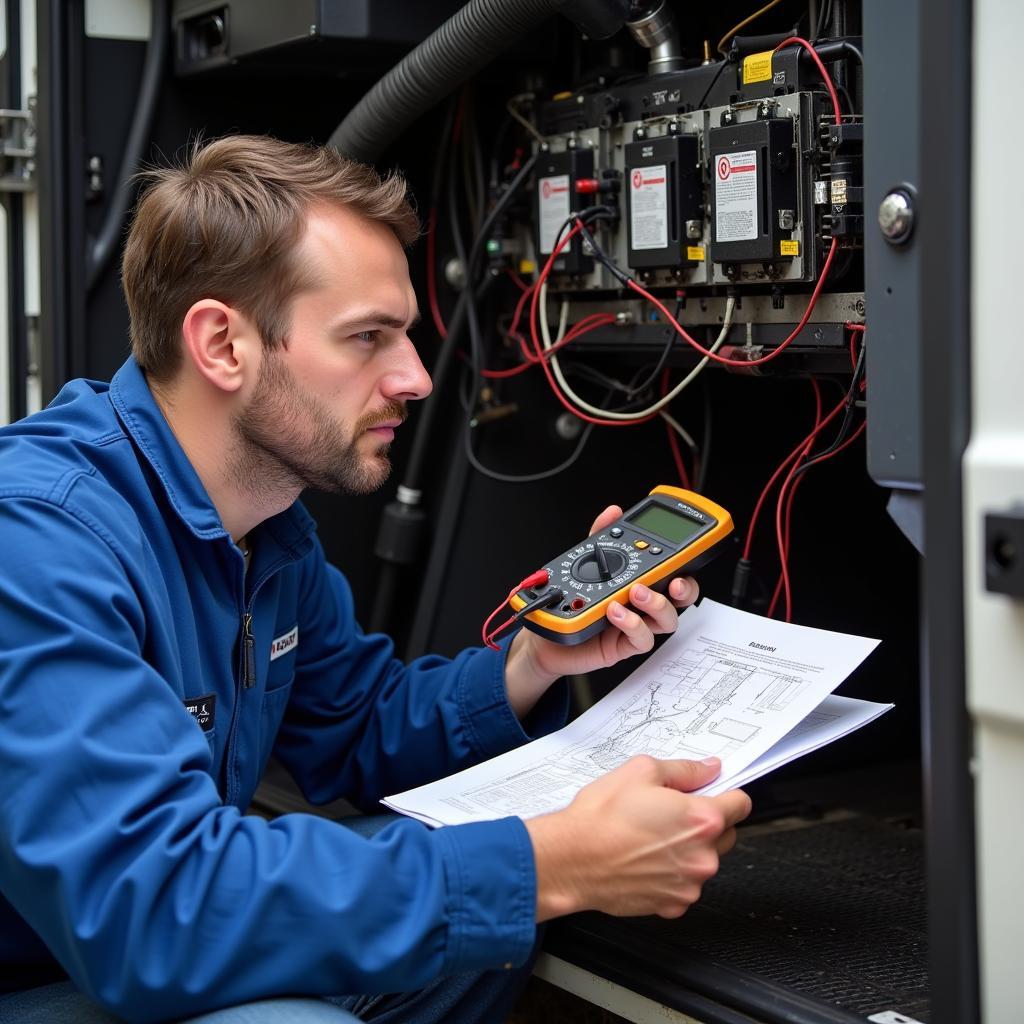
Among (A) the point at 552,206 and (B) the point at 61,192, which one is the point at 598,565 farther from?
(B) the point at 61,192

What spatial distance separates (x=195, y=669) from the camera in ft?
4.71

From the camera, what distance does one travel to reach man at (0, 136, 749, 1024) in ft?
3.68

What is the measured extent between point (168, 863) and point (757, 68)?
1.15 meters

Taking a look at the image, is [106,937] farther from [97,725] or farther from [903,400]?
[903,400]

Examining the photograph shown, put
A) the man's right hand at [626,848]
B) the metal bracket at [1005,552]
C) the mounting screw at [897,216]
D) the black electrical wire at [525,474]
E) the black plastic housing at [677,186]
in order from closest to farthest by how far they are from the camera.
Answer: the metal bracket at [1005,552] → the mounting screw at [897,216] → the man's right hand at [626,848] → the black plastic housing at [677,186] → the black electrical wire at [525,474]

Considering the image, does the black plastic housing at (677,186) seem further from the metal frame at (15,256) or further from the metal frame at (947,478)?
the metal frame at (15,256)

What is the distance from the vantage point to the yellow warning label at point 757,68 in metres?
1.67

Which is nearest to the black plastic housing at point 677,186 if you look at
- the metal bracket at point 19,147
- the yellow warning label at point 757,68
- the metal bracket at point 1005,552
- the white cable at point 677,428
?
the yellow warning label at point 757,68

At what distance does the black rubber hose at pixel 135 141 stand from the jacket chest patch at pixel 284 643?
83cm

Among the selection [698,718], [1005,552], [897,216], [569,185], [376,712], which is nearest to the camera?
[1005,552]

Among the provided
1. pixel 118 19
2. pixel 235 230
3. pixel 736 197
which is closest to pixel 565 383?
pixel 736 197

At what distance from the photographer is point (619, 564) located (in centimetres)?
155

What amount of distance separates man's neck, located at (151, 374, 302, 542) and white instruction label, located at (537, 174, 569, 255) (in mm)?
646

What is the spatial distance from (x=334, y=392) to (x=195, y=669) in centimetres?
33
